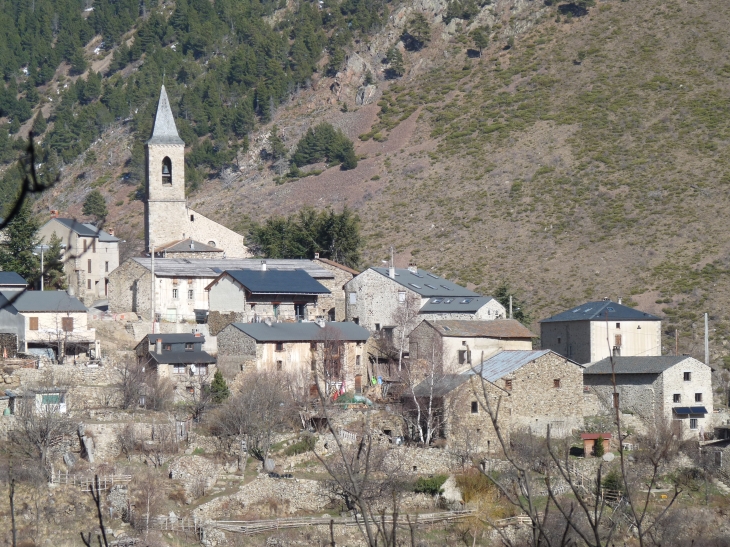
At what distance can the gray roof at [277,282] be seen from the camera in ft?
173

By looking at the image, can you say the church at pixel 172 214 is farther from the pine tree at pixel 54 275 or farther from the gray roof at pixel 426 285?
the gray roof at pixel 426 285

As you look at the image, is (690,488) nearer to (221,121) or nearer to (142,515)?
(142,515)

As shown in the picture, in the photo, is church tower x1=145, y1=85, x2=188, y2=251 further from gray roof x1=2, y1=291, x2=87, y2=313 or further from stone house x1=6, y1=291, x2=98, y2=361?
stone house x1=6, y1=291, x2=98, y2=361

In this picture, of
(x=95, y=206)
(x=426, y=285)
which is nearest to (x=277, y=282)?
(x=426, y=285)

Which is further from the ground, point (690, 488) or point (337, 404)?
point (337, 404)

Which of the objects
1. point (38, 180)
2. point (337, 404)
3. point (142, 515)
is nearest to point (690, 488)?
point (337, 404)

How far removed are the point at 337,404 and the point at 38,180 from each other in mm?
38087

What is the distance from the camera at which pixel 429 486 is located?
37.4 meters

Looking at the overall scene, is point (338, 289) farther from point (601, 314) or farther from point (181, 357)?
point (601, 314)

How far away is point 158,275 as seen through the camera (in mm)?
55062

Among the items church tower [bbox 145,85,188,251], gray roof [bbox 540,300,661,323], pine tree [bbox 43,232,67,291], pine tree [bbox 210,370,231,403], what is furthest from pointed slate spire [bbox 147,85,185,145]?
pine tree [bbox 210,370,231,403]

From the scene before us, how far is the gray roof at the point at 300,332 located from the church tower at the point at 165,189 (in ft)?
64.0

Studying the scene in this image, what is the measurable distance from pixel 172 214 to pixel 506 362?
2881 centimetres

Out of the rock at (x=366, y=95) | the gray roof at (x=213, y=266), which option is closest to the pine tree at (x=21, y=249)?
the gray roof at (x=213, y=266)
